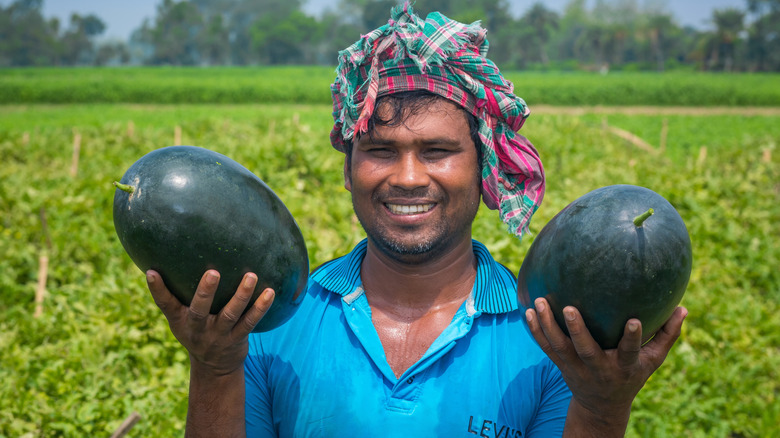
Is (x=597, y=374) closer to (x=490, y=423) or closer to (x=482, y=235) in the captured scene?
(x=490, y=423)

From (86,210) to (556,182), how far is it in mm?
7253

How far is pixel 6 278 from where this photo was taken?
6.66 meters

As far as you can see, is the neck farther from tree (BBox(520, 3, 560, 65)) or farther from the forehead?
tree (BBox(520, 3, 560, 65))

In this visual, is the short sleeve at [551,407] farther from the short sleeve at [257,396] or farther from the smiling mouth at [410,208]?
the short sleeve at [257,396]

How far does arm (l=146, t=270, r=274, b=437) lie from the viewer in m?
1.74

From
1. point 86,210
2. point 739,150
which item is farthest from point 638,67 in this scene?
point 86,210

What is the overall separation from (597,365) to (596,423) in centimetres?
19

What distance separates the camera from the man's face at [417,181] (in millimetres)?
2105

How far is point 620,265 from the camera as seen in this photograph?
5.76 ft

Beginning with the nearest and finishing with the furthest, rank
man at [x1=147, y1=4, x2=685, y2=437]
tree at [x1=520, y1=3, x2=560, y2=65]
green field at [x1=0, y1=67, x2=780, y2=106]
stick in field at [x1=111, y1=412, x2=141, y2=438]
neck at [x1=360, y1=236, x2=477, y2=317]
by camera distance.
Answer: man at [x1=147, y1=4, x2=685, y2=437] → neck at [x1=360, y1=236, x2=477, y2=317] → stick in field at [x1=111, y1=412, x2=141, y2=438] → green field at [x1=0, y1=67, x2=780, y2=106] → tree at [x1=520, y1=3, x2=560, y2=65]

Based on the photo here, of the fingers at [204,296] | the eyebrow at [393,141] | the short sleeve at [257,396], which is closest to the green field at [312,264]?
the short sleeve at [257,396]

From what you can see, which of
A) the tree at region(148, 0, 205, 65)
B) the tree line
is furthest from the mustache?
the tree at region(148, 0, 205, 65)

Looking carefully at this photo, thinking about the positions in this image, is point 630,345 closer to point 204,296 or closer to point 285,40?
point 204,296

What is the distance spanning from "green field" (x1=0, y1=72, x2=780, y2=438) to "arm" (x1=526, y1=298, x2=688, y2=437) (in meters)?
2.95
